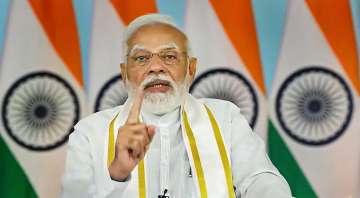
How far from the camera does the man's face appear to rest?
2.21 meters

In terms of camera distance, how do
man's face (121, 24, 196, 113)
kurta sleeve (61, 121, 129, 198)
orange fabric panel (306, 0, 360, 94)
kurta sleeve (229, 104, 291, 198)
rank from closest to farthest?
1. kurta sleeve (229, 104, 291, 198)
2. kurta sleeve (61, 121, 129, 198)
3. man's face (121, 24, 196, 113)
4. orange fabric panel (306, 0, 360, 94)

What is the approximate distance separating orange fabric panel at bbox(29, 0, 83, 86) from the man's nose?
1.05 meters

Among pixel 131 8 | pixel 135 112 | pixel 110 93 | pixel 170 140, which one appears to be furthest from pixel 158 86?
pixel 131 8

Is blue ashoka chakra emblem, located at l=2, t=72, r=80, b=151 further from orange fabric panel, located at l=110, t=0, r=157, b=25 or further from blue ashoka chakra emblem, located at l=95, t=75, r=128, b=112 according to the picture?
orange fabric panel, located at l=110, t=0, r=157, b=25

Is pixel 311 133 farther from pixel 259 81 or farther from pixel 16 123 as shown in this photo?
pixel 16 123

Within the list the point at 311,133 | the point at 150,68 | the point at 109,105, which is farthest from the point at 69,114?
the point at 311,133

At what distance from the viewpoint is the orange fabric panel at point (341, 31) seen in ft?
10.4

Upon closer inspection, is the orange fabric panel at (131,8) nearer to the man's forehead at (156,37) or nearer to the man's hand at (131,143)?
the man's forehead at (156,37)

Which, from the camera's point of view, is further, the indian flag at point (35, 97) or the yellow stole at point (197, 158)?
the indian flag at point (35, 97)

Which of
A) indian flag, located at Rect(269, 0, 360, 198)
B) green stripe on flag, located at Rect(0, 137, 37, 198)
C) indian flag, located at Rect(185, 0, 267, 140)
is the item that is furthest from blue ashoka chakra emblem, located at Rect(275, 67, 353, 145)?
green stripe on flag, located at Rect(0, 137, 37, 198)

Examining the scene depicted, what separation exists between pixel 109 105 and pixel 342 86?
1.28 metres

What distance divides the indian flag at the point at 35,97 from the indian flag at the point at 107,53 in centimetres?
9

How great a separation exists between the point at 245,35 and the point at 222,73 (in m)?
0.24

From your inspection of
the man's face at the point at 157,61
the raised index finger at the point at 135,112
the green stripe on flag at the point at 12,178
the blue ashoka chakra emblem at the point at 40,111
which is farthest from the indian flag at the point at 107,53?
the raised index finger at the point at 135,112
